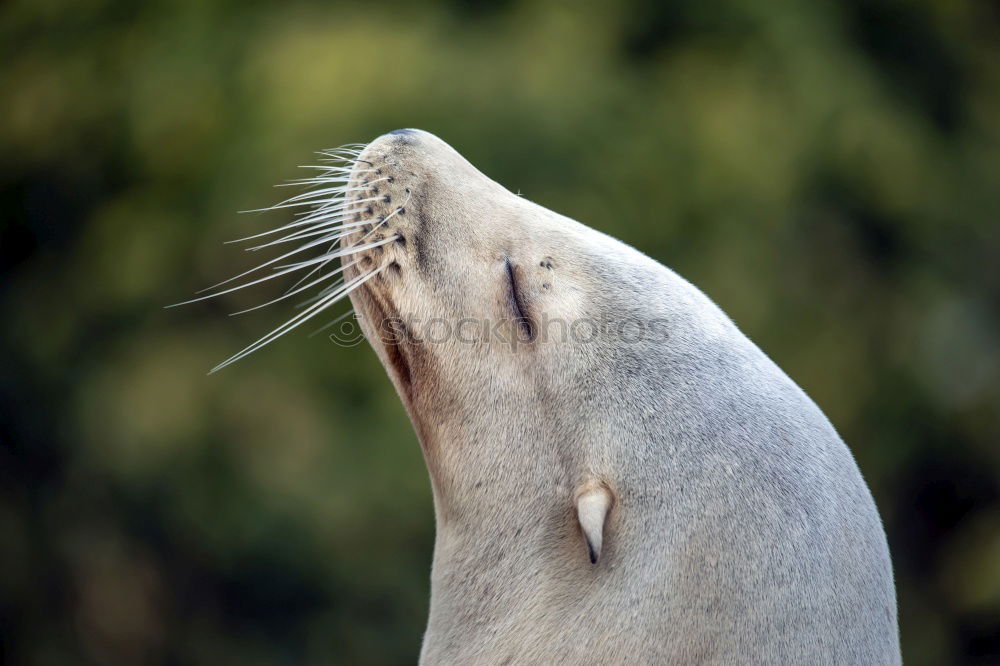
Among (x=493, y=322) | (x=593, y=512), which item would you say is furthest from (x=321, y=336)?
(x=593, y=512)

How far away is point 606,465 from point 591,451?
0.04 m

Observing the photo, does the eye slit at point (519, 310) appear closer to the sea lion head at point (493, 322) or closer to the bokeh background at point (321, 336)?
the sea lion head at point (493, 322)

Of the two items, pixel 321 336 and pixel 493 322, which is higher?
pixel 493 322

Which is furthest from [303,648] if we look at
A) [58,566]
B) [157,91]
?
[157,91]

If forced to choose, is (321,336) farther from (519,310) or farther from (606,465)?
(606,465)

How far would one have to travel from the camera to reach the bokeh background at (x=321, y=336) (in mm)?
5027

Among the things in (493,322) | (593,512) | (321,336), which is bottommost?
(321,336)

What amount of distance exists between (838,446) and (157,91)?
15.8 feet

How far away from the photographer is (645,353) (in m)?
1.85

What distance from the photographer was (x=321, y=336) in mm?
5172

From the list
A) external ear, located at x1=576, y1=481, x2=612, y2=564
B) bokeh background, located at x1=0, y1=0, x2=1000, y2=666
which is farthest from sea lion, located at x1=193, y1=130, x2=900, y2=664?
bokeh background, located at x1=0, y1=0, x2=1000, y2=666

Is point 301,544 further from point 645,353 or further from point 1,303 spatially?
point 645,353

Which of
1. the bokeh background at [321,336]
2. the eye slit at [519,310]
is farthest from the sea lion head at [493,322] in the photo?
the bokeh background at [321,336]

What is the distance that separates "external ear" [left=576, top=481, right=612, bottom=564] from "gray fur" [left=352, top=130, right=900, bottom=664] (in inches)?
0.8
